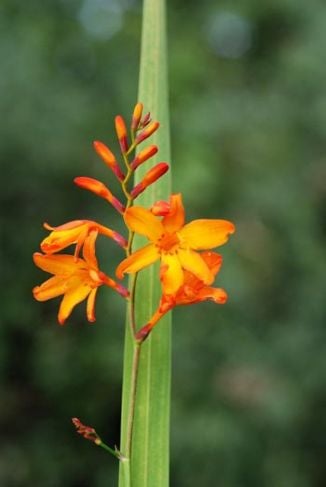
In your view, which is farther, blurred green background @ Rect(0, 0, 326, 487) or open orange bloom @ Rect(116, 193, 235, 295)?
blurred green background @ Rect(0, 0, 326, 487)

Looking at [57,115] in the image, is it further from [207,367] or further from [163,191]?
[163,191]

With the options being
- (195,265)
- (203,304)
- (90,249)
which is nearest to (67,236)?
(90,249)

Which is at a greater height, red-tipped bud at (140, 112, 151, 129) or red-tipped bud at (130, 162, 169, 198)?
red-tipped bud at (140, 112, 151, 129)

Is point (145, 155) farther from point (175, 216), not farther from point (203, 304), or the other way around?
point (203, 304)

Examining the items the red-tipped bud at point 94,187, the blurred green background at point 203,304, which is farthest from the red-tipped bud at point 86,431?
the blurred green background at point 203,304

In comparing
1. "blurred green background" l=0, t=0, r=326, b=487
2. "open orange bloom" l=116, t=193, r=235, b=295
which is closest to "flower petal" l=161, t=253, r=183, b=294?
"open orange bloom" l=116, t=193, r=235, b=295

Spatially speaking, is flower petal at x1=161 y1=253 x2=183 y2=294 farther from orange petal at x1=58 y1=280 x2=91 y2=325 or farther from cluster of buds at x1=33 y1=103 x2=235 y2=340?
orange petal at x1=58 y1=280 x2=91 y2=325

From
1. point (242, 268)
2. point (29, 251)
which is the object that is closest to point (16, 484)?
point (29, 251)
